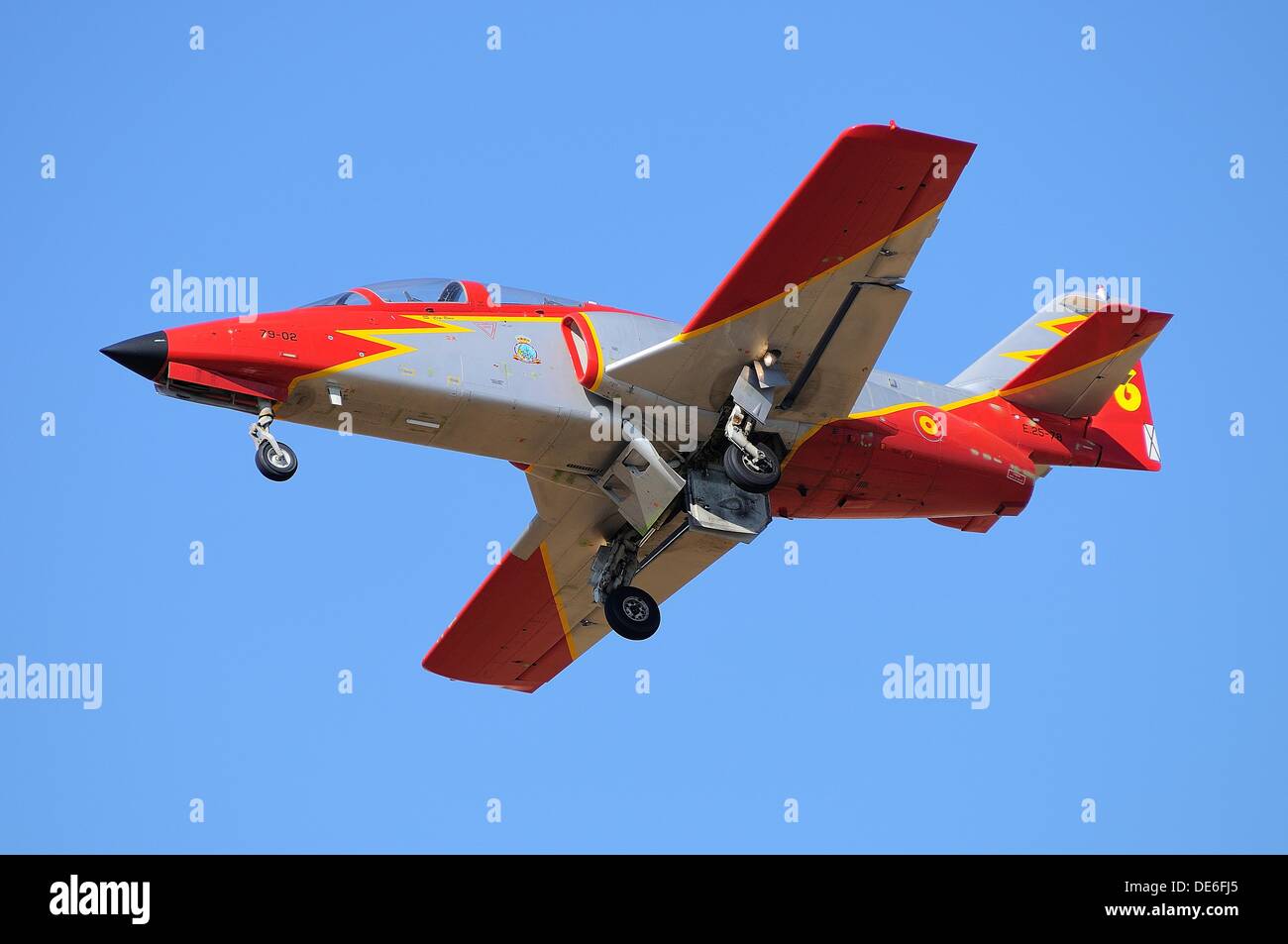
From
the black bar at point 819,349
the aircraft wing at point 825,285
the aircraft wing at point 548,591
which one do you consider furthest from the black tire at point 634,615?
the black bar at point 819,349

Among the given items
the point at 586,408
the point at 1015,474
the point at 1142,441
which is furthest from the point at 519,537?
the point at 1142,441

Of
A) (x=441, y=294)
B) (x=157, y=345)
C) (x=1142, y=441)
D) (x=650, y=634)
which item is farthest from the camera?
(x=1142, y=441)

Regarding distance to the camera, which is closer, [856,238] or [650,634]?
[856,238]

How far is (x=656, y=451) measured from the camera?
1017 inches

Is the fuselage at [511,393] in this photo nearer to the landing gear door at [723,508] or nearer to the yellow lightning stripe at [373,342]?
the yellow lightning stripe at [373,342]

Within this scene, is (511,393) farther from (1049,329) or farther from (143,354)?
(1049,329)

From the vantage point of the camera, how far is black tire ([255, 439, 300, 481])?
2312 cm

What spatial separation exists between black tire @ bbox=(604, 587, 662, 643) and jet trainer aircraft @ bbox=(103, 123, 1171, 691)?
3 cm

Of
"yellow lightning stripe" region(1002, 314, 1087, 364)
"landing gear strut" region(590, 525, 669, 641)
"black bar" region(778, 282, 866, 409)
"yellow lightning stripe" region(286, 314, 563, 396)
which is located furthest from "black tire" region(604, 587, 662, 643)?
"yellow lightning stripe" region(1002, 314, 1087, 364)

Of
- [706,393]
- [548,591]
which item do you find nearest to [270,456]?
[706,393]

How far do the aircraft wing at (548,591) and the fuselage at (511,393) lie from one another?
1.63 meters

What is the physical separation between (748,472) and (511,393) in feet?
11.1

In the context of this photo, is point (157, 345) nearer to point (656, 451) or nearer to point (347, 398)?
point (347, 398)

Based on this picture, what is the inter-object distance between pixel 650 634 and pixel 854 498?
3599mm
